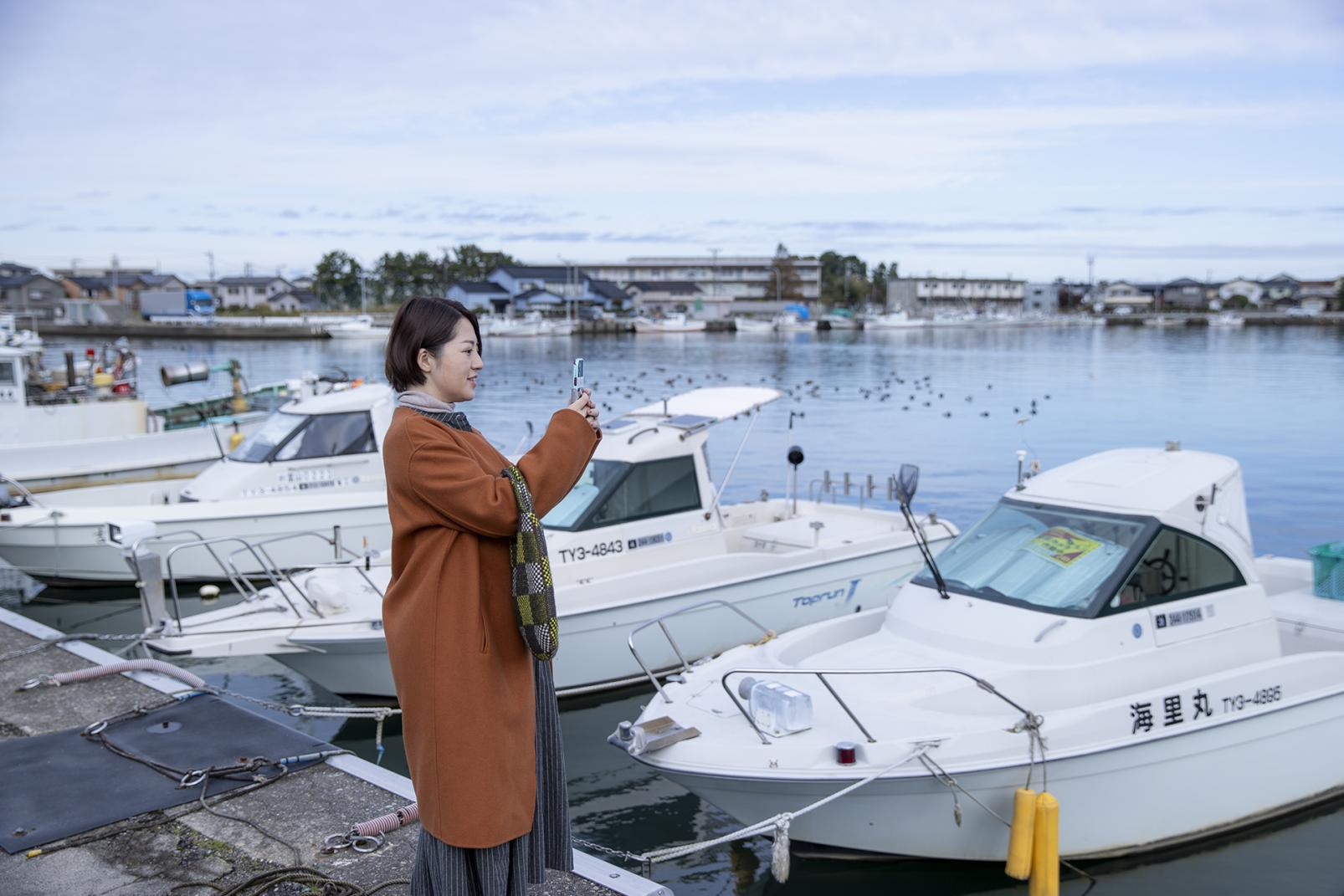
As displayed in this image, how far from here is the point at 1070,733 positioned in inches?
240

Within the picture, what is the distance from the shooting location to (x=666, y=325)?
101m

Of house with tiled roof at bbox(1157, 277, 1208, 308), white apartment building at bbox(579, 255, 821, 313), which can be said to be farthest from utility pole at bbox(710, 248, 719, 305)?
house with tiled roof at bbox(1157, 277, 1208, 308)

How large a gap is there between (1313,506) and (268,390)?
22.8 m

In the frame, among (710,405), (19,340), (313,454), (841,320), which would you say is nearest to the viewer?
(710,405)

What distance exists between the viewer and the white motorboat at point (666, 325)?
10112 centimetres

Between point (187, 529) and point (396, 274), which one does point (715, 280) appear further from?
point (187, 529)

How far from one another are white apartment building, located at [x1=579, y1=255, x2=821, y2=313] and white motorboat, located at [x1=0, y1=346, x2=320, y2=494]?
112101 mm

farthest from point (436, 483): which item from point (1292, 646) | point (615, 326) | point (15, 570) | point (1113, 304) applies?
point (1113, 304)

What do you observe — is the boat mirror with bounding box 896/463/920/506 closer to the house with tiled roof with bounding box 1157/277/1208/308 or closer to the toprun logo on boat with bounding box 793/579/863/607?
the toprun logo on boat with bounding box 793/579/863/607

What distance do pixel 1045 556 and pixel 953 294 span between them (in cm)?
15866

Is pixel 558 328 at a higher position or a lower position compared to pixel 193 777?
higher

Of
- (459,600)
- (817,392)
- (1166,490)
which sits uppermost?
(459,600)

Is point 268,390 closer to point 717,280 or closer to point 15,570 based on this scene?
point 15,570

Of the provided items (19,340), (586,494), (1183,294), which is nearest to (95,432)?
(19,340)
